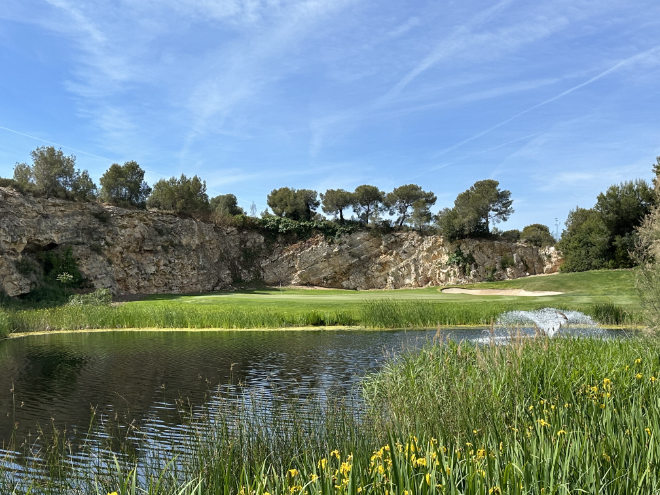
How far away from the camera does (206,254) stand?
5000 cm

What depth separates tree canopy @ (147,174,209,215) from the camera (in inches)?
1950

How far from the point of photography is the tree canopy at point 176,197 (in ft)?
163

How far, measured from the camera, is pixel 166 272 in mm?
46438

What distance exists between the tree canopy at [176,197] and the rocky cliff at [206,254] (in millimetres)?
1677

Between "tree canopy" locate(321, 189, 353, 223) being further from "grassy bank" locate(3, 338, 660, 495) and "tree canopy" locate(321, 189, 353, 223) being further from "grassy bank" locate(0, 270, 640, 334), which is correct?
"grassy bank" locate(3, 338, 660, 495)

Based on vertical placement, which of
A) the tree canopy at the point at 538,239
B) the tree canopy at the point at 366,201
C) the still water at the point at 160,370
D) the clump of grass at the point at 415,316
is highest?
the tree canopy at the point at 366,201

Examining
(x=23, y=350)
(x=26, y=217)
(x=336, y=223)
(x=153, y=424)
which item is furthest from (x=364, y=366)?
(x=336, y=223)

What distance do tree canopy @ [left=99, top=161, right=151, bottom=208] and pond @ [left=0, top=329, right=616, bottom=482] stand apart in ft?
94.0

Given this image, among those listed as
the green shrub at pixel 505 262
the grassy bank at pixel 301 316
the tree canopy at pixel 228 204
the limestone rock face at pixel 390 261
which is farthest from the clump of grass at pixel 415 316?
the tree canopy at pixel 228 204

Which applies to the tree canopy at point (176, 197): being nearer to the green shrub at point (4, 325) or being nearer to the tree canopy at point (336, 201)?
the tree canopy at point (336, 201)

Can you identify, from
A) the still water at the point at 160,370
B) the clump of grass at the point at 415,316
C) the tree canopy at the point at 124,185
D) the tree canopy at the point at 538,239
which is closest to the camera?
the still water at the point at 160,370

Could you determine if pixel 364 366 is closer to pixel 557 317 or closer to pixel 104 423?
pixel 104 423

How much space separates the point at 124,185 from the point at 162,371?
38297 millimetres

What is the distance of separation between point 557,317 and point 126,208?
37.1m
